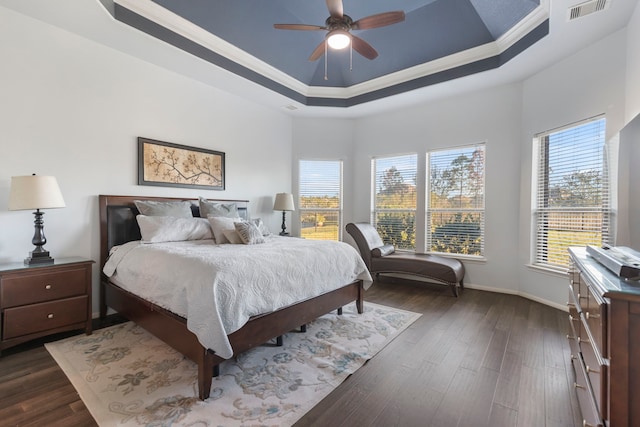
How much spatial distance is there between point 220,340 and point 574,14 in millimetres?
4066

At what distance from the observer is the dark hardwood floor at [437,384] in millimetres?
1634

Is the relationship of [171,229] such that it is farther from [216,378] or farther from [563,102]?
[563,102]

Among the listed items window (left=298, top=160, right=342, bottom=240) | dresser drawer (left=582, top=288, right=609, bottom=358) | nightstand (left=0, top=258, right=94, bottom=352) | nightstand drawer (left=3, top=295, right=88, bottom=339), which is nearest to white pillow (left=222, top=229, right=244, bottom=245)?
nightstand (left=0, top=258, right=94, bottom=352)

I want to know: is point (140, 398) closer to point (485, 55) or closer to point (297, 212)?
point (297, 212)

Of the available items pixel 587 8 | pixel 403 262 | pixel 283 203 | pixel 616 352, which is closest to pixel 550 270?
pixel 403 262

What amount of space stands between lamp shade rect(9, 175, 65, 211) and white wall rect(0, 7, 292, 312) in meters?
0.37

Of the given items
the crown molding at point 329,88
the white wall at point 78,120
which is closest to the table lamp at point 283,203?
the white wall at point 78,120

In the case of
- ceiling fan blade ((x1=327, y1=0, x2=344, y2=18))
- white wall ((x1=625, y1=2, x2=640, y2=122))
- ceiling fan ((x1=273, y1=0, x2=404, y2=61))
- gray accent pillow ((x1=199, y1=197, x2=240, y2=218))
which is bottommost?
gray accent pillow ((x1=199, y1=197, x2=240, y2=218))

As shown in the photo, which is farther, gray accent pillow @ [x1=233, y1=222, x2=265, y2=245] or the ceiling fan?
gray accent pillow @ [x1=233, y1=222, x2=265, y2=245]

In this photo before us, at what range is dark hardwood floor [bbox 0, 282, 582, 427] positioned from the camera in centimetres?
163

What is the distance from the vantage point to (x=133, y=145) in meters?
3.39

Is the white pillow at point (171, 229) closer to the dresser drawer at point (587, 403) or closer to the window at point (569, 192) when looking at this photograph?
the dresser drawer at point (587, 403)

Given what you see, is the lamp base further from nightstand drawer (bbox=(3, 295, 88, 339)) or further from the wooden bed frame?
the wooden bed frame

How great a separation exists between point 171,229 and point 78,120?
149cm
